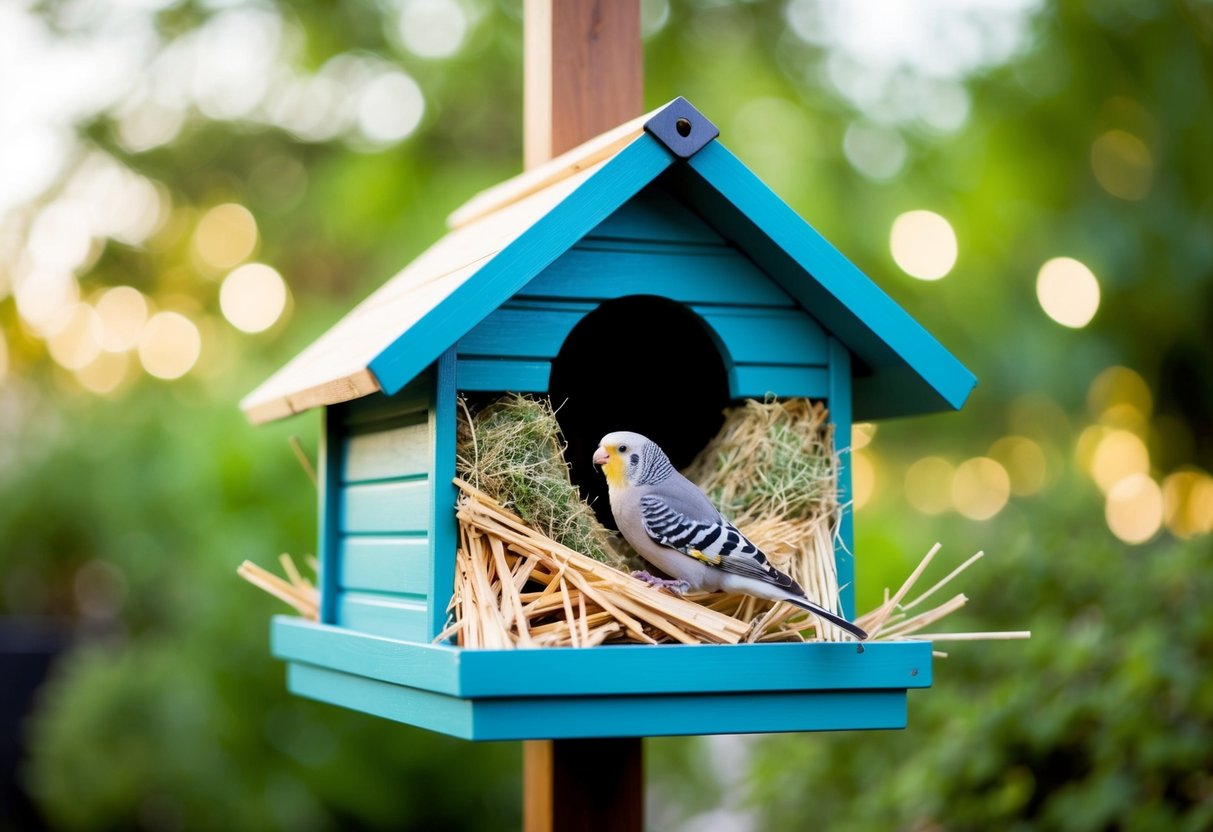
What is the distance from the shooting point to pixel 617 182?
272 cm

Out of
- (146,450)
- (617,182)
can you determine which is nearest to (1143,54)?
(617,182)

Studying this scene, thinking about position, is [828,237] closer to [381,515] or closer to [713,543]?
[381,515]

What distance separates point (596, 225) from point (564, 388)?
3.02 ft

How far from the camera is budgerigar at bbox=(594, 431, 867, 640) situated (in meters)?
2.62

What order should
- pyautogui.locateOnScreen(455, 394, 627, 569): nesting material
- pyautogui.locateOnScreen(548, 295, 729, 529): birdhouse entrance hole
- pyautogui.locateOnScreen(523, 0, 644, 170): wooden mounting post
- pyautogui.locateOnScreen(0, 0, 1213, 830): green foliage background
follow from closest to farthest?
pyautogui.locateOnScreen(455, 394, 627, 569): nesting material < pyautogui.locateOnScreen(523, 0, 644, 170): wooden mounting post < pyautogui.locateOnScreen(548, 295, 729, 529): birdhouse entrance hole < pyautogui.locateOnScreen(0, 0, 1213, 830): green foliage background

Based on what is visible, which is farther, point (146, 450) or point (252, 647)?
point (146, 450)

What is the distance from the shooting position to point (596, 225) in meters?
2.75

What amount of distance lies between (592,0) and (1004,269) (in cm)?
449

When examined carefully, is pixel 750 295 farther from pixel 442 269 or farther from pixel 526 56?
pixel 526 56

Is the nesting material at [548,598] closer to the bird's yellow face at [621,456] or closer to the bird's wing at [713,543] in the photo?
the bird's wing at [713,543]

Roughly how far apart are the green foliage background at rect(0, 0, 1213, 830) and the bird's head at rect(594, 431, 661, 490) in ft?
7.63

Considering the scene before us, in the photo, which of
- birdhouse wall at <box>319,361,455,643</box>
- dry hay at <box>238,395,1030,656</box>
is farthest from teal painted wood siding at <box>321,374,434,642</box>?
dry hay at <box>238,395,1030,656</box>

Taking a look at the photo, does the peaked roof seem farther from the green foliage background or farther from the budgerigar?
the green foliage background

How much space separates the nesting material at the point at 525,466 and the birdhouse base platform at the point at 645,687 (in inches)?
15.7
